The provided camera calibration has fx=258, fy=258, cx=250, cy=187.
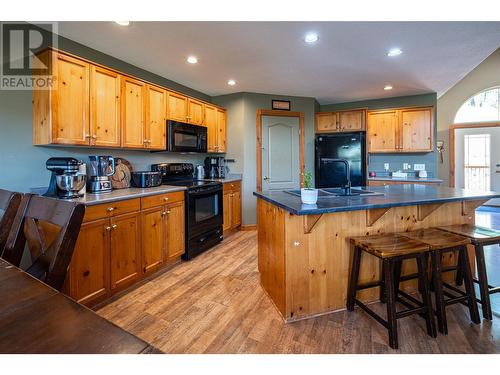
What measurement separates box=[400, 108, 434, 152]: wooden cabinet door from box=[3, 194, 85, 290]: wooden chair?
508cm

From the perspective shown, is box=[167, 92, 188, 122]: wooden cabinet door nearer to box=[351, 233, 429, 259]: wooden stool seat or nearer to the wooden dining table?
box=[351, 233, 429, 259]: wooden stool seat

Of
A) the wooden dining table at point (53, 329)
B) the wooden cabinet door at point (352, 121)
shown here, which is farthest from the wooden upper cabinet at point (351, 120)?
the wooden dining table at point (53, 329)

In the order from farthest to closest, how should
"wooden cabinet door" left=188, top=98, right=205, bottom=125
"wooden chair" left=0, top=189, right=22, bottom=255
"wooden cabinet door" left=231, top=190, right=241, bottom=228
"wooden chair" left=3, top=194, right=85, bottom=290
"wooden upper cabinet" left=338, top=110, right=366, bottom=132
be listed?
"wooden upper cabinet" left=338, top=110, right=366, bottom=132, "wooden cabinet door" left=231, top=190, right=241, bottom=228, "wooden cabinet door" left=188, top=98, right=205, bottom=125, "wooden chair" left=0, top=189, right=22, bottom=255, "wooden chair" left=3, top=194, right=85, bottom=290

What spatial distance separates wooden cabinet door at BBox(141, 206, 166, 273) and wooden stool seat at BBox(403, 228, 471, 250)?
2.27 metres

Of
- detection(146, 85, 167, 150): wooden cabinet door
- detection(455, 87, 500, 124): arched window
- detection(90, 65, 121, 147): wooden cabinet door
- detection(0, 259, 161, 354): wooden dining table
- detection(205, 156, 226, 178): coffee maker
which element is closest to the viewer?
detection(0, 259, 161, 354): wooden dining table

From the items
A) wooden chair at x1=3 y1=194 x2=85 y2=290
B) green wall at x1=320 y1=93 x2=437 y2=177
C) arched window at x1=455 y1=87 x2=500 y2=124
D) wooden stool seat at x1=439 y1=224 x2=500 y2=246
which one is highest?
arched window at x1=455 y1=87 x2=500 y2=124

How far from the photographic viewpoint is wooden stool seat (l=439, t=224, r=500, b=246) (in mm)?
1838

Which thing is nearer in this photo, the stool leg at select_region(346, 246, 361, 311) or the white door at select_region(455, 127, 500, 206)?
the stool leg at select_region(346, 246, 361, 311)

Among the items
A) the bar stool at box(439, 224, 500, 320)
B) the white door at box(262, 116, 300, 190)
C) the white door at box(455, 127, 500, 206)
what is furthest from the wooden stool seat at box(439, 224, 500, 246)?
the white door at box(455, 127, 500, 206)

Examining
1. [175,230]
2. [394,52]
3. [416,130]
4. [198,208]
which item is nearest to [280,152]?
[198,208]

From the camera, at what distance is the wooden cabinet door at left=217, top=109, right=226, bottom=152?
442cm

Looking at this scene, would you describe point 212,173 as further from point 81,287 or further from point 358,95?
point 358,95

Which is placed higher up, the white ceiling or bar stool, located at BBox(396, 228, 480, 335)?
the white ceiling

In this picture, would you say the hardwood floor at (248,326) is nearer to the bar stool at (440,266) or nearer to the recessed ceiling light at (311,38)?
the bar stool at (440,266)
